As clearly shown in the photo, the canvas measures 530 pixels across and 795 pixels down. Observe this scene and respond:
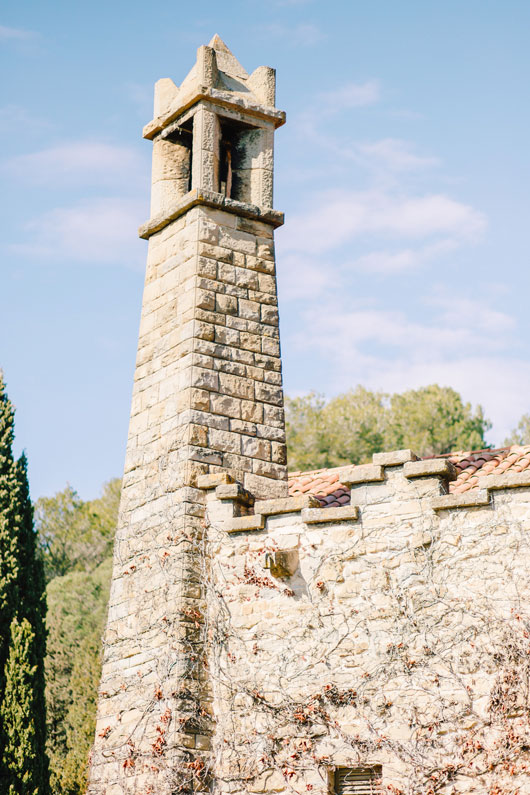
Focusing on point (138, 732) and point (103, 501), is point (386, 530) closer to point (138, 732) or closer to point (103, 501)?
point (138, 732)

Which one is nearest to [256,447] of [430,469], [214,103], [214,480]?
[214,480]

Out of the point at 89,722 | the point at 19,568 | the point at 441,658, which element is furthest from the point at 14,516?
the point at 441,658

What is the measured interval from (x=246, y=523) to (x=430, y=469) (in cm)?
174

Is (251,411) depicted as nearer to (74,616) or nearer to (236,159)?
(236,159)

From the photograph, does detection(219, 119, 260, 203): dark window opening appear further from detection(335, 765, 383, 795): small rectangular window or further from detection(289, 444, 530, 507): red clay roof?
detection(335, 765, 383, 795): small rectangular window

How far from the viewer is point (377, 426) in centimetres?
3106

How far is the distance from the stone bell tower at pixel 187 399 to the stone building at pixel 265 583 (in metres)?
0.02

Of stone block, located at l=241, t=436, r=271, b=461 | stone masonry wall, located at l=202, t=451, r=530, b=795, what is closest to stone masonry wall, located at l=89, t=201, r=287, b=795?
stone block, located at l=241, t=436, r=271, b=461

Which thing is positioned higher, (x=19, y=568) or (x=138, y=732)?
(x=19, y=568)

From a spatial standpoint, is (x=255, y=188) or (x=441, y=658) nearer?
(x=441, y=658)

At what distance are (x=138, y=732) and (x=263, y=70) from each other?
6957 millimetres

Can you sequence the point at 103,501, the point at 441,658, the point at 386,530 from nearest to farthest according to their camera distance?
the point at 441,658 → the point at 386,530 → the point at 103,501

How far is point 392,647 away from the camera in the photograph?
839 cm

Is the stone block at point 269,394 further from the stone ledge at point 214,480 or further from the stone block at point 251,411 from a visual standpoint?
the stone ledge at point 214,480
